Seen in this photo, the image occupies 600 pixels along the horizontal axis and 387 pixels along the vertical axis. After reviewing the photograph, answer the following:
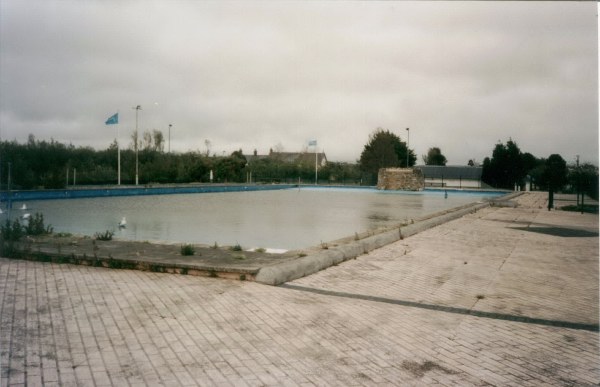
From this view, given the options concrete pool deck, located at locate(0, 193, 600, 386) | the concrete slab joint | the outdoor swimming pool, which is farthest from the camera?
the outdoor swimming pool

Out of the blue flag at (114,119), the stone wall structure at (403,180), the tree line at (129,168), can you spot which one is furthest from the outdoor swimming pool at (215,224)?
the stone wall structure at (403,180)

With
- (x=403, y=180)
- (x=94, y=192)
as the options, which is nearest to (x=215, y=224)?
(x=94, y=192)

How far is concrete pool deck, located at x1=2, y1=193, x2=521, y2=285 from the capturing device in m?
5.47

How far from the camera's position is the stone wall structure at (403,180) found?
124ft

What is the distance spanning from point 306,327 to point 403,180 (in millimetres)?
35367

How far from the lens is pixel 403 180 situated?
38.1m

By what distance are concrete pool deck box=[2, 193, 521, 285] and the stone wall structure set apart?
3107cm

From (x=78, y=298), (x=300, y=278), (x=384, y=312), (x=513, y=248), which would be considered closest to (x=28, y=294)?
(x=78, y=298)

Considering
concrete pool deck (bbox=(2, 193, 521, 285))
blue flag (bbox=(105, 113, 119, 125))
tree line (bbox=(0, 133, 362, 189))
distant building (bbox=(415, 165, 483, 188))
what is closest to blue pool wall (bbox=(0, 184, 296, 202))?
tree line (bbox=(0, 133, 362, 189))

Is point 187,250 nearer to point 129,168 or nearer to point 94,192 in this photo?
point 94,192

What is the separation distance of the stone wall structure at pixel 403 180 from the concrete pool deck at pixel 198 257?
31069mm

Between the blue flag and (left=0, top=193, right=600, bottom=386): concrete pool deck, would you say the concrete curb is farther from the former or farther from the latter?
the blue flag

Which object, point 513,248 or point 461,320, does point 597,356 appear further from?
point 513,248

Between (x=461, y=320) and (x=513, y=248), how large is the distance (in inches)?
189
